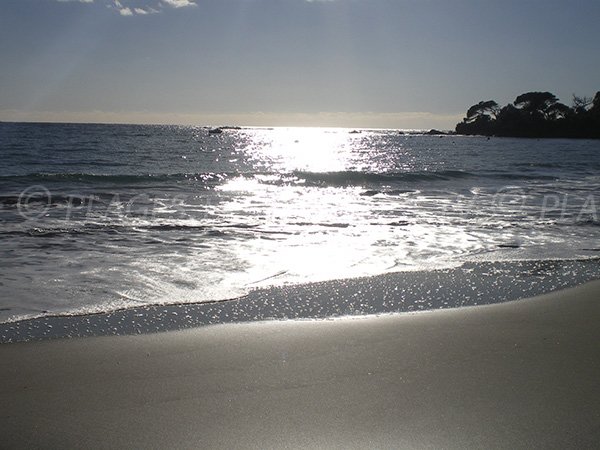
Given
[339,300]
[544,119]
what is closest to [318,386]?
[339,300]

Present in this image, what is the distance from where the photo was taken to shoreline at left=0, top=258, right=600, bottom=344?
15.7 feet

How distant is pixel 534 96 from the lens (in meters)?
101

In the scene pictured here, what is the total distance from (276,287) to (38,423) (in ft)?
10.5

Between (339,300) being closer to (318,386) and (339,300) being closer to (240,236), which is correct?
(318,386)

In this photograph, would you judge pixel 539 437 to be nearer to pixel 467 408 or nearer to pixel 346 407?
pixel 467 408

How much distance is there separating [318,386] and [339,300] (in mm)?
2052

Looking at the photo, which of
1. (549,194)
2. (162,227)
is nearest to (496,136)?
(549,194)

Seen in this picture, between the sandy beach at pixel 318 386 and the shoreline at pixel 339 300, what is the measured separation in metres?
0.27

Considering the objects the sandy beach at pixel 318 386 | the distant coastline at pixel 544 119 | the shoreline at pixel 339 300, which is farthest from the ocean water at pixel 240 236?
the distant coastline at pixel 544 119

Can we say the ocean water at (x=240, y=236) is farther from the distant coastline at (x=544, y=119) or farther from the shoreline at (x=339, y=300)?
the distant coastline at (x=544, y=119)

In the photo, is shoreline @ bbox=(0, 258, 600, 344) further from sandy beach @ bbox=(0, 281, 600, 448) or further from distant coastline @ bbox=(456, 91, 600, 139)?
distant coastline @ bbox=(456, 91, 600, 139)

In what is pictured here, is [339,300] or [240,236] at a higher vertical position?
[339,300]

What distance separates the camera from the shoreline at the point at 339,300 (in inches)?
188

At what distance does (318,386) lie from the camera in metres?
3.57
